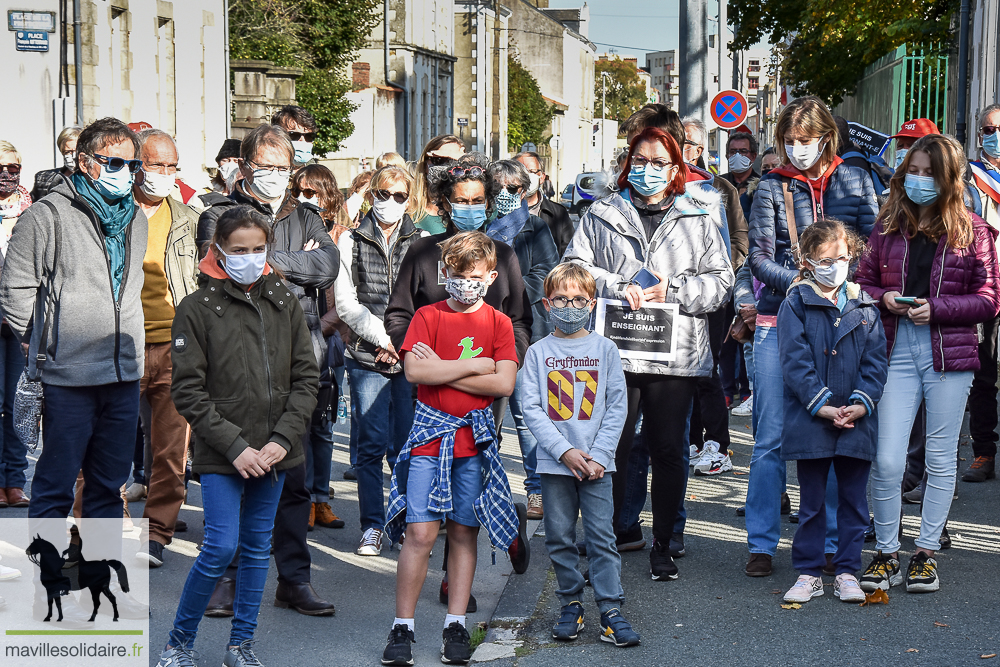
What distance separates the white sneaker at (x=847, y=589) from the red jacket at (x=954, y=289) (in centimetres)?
110

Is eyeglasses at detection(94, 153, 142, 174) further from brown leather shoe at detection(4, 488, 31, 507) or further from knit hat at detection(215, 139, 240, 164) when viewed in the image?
brown leather shoe at detection(4, 488, 31, 507)

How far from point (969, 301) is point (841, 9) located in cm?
1478

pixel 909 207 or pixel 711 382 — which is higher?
pixel 909 207

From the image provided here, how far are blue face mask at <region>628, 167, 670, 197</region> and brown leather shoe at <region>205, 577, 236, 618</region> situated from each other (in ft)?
8.98

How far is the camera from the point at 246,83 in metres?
25.8

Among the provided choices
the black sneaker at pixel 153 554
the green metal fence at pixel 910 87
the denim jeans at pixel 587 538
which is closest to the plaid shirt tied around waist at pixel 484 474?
the denim jeans at pixel 587 538

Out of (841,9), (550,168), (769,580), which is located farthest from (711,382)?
(550,168)

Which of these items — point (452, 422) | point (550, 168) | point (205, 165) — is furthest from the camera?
point (550, 168)

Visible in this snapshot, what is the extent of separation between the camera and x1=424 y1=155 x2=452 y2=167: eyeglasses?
7789 mm

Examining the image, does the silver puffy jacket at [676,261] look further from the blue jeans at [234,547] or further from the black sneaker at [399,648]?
the blue jeans at [234,547]

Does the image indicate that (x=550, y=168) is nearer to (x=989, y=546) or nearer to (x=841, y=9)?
(x=841, y=9)

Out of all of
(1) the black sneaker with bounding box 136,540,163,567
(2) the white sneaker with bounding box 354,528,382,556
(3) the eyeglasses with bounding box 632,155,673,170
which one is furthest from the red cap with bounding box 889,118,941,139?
(1) the black sneaker with bounding box 136,540,163,567

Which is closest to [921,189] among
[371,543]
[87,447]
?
[371,543]

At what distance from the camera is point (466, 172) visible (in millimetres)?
6219
